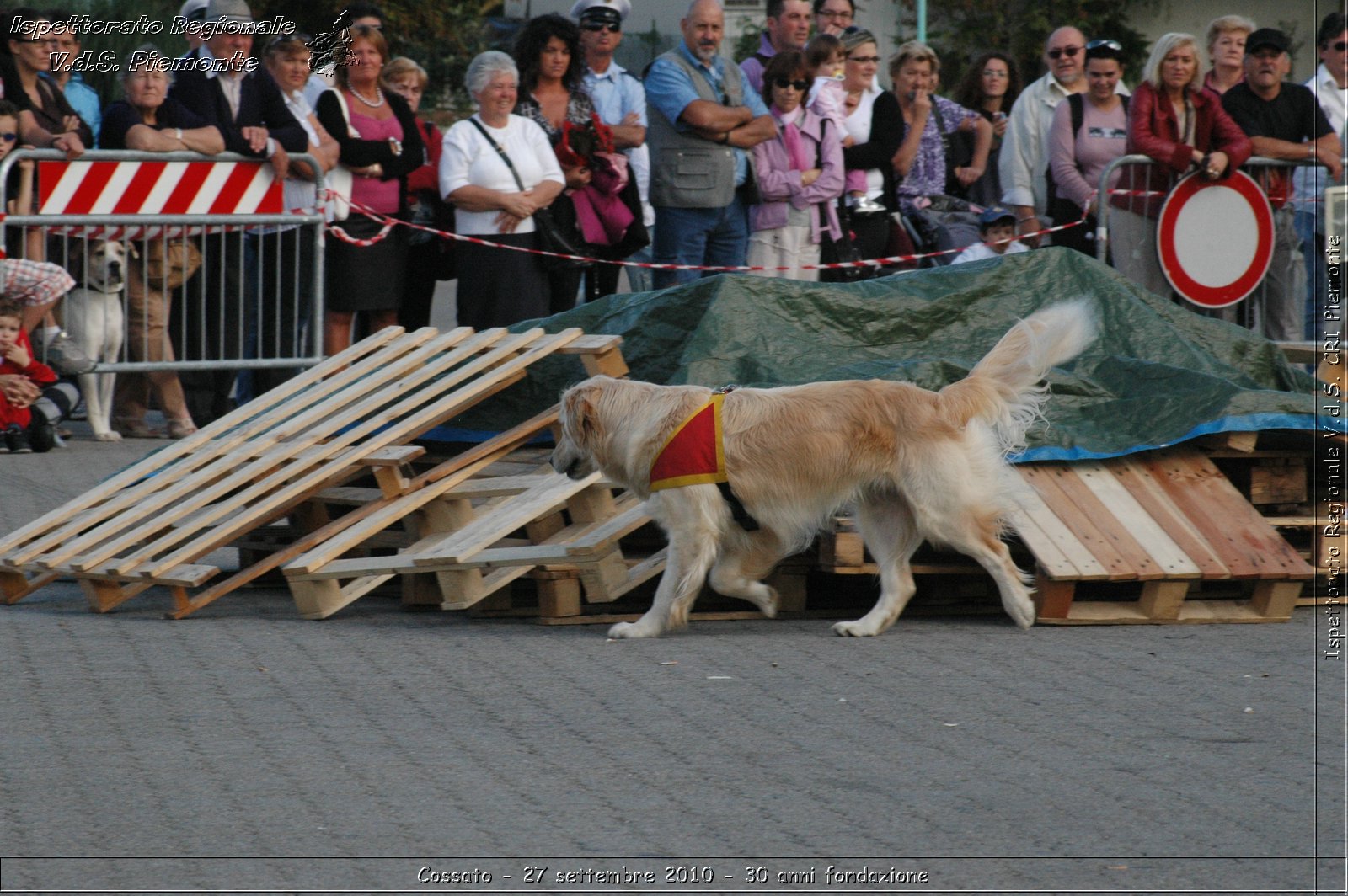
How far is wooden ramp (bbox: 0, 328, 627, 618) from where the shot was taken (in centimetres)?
706

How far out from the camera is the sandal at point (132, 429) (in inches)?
451

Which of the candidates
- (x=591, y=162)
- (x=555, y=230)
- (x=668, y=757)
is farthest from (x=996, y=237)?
(x=668, y=757)

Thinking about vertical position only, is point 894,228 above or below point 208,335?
above

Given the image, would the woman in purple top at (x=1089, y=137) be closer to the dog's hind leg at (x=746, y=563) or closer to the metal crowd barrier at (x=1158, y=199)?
the metal crowd barrier at (x=1158, y=199)

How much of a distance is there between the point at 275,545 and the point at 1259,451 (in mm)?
4593

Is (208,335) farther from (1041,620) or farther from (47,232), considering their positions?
(1041,620)

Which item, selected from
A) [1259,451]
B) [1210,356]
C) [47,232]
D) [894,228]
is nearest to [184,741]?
[1259,451]

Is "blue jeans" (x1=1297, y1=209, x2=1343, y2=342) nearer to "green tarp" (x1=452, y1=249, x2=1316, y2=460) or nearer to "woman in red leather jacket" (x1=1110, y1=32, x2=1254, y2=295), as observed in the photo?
"woman in red leather jacket" (x1=1110, y1=32, x2=1254, y2=295)

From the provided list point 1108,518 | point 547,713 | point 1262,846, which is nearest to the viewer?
point 1262,846

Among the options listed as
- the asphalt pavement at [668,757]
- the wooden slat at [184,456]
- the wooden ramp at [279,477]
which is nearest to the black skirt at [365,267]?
the wooden slat at [184,456]

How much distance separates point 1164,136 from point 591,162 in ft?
12.7

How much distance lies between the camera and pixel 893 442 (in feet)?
21.4

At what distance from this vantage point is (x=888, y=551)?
22.0ft

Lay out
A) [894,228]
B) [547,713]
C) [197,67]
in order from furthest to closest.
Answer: [894,228] < [197,67] < [547,713]
